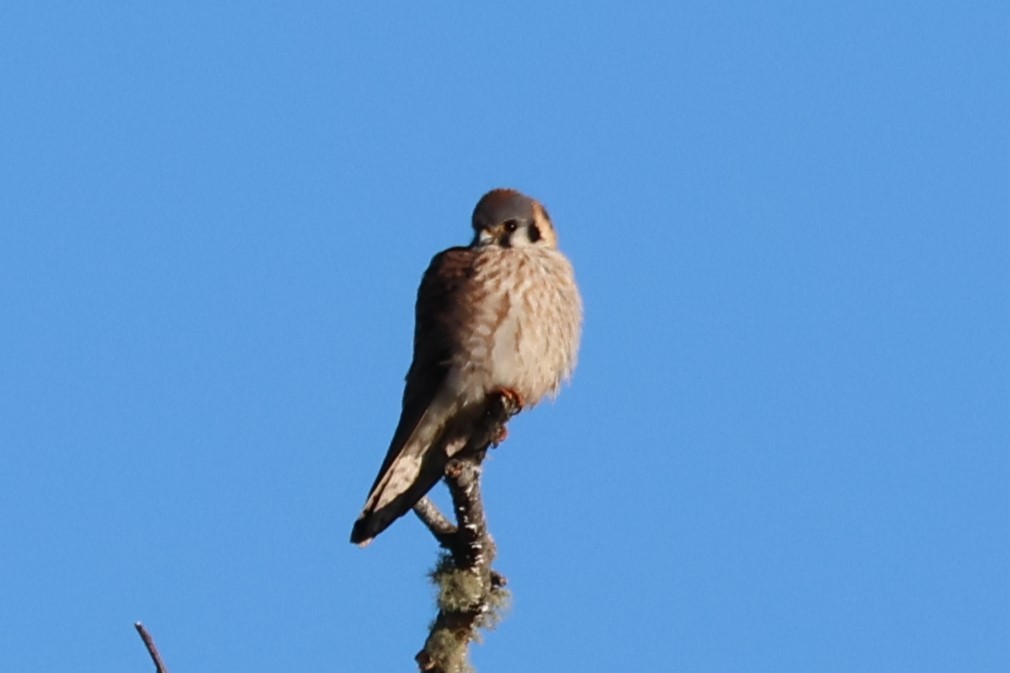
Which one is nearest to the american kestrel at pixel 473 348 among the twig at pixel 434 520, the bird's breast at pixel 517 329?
the bird's breast at pixel 517 329

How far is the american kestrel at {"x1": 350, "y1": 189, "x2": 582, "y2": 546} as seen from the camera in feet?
16.7

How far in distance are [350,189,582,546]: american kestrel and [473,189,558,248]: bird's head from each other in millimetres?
143

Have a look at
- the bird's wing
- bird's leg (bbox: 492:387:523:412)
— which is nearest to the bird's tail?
the bird's wing

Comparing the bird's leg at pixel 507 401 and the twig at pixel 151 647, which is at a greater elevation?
the bird's leg at pixel 507 401

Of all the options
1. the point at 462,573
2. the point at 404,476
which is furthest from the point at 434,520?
the point at 404,476

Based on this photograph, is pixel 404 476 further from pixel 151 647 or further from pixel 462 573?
pixel 151 647

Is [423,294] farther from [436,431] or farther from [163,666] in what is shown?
[163,666]

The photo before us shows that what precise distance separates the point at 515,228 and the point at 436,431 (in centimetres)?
83

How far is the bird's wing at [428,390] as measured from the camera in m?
4.90

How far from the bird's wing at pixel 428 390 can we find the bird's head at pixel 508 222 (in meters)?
0.13

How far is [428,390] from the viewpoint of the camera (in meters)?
5.16

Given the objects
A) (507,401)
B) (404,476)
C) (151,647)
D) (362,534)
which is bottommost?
(151,647)

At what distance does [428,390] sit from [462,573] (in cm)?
140

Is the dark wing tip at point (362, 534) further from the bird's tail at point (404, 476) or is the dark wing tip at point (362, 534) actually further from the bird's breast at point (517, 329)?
the bird's breast at point (517, 329)
